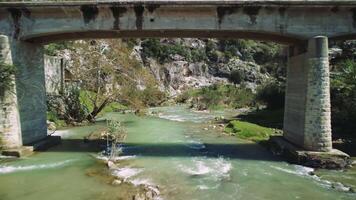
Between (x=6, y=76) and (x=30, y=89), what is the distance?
2450mm

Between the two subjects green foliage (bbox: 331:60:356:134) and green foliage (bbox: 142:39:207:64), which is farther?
green foliage (bbox: 142:39:207:64)

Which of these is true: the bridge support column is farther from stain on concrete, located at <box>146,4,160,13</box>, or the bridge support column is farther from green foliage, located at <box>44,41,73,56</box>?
green foliage, located at <box>44,41,73,56</box>

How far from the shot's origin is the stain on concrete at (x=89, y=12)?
65.9 feet

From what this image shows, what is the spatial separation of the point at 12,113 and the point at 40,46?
504cm

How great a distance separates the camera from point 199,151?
2181 cm

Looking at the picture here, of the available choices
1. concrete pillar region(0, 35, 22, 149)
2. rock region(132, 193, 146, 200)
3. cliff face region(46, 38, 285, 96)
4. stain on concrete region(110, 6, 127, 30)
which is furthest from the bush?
cliff face region(46, 38, 285, 96)

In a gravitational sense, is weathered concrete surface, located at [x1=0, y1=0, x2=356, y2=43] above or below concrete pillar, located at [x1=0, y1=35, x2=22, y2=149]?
above

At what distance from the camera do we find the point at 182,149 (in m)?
22.3

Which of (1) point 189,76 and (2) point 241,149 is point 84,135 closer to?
(2) point 241,149

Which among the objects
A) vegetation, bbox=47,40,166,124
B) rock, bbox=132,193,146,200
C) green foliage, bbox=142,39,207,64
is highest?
green foliage, bbox=142,39,207,64

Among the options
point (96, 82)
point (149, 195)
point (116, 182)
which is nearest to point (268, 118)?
point (96, 82)

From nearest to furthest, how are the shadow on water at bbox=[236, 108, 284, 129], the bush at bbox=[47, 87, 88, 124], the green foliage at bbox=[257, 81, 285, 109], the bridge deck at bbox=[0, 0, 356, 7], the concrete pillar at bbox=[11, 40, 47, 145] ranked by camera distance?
the bridge deck at bbox=[0, 0, 356, 7]
the concrete pillar at bbox=[11, 40, 47, 145]
the bush at bbox=[47, 87, 88, 124]
the shadow on water at bbox=[236, 108, 284, 129]
the green foliage at bbox=[257, 81, 285, 109]

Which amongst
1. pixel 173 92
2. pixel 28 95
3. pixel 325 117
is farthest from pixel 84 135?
pixel 173 92

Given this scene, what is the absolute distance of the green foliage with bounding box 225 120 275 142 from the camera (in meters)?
26.8
